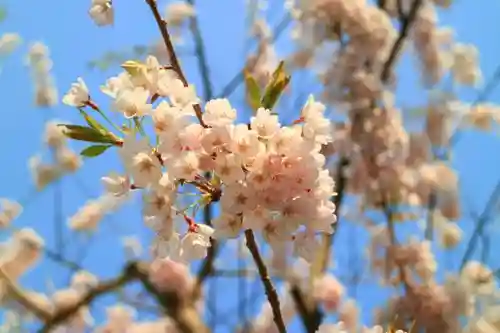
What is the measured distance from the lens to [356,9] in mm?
1227

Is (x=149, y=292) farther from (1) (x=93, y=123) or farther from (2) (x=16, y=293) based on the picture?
(1) (x=93, y=123)

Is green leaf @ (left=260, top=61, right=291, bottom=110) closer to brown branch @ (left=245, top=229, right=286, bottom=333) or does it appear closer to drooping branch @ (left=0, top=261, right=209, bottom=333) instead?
brown branch @ (left=245, top=229, right=286, bottom=333)

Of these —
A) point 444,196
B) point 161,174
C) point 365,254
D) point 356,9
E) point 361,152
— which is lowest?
point 365,254

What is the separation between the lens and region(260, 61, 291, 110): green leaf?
0.53 metres

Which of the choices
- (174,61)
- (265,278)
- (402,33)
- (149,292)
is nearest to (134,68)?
(174,61)

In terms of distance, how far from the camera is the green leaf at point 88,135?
0.50 metres

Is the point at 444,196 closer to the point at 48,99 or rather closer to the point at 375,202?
the point at 375,202

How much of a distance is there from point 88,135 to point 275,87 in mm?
145

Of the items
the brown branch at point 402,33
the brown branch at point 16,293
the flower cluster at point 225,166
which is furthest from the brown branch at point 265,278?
the brown branch at point 402,33

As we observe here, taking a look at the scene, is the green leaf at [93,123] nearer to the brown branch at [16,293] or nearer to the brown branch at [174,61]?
the brown branch at [174,61]

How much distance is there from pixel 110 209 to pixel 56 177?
278 mm

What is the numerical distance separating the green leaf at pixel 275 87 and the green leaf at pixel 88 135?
0.12m

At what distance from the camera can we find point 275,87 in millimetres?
533

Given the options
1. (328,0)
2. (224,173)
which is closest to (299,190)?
(224,173)
